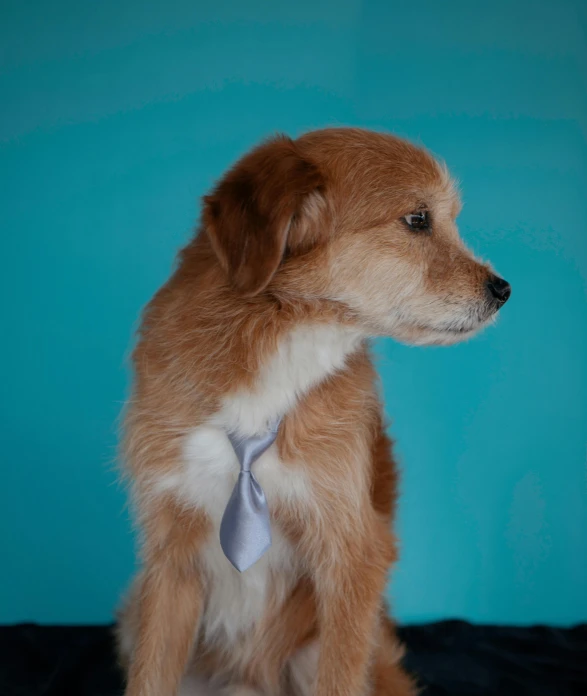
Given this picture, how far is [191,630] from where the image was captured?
2.46 meters

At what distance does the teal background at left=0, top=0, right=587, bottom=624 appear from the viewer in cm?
350

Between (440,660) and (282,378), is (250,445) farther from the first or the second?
(440,660)

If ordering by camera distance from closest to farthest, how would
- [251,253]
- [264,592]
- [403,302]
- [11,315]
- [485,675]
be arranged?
[251,253] < [403,302] < [264,592] < [485,675] < [11,315]

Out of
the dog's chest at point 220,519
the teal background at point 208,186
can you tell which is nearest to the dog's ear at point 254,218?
the dog's chest at point 220,519

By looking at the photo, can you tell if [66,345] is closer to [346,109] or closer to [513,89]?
[346,109]

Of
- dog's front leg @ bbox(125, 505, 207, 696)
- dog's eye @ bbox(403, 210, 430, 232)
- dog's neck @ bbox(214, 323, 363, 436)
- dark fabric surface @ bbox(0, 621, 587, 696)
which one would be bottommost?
dark fabric surface @ bbox(0, 621, 587, 696)

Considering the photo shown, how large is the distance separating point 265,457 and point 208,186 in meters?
1.61

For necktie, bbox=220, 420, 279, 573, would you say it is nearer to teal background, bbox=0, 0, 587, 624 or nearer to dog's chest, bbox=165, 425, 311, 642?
dog's chest, bbox=165, 425, 311, 642

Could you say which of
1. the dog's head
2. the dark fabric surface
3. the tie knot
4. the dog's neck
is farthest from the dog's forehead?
the dark fabric surface

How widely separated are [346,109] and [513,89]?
75 cm

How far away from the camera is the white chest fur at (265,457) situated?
2162 millimetres

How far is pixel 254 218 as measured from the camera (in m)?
2.02

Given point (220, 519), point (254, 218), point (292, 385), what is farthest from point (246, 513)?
point (254, 218)

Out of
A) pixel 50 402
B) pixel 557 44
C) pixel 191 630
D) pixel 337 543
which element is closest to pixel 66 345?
pixel 50 402
